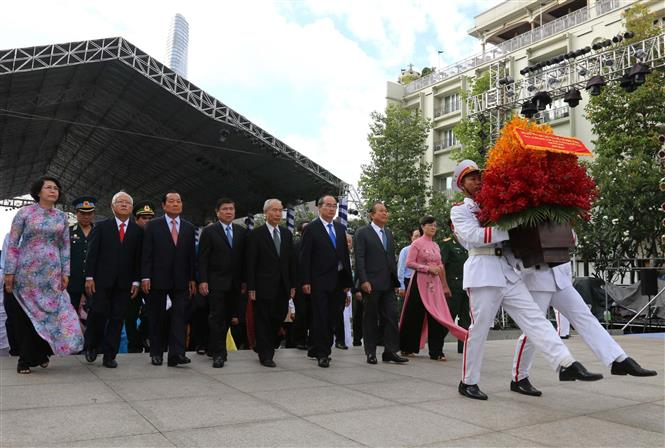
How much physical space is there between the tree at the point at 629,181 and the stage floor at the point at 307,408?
1358 cm

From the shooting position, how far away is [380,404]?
411cm

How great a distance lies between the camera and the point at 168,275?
5953 mm

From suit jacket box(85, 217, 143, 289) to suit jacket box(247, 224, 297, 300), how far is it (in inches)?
47.3

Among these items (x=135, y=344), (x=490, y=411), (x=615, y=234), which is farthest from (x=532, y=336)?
(x=615, y=234)

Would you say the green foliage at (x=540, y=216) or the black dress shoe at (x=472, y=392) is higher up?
the green foliage at (x=540, y=216)

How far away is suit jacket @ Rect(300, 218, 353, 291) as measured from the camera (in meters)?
6.26

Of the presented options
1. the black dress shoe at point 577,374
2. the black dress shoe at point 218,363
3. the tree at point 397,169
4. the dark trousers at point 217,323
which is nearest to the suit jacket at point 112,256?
the dark trousers at point 217,323

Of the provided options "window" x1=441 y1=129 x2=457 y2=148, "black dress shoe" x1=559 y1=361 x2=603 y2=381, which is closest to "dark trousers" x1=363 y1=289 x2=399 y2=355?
"black dress shoe" x1=559 y1=361 x2=603 y2=381

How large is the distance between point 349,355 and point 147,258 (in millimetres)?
2859

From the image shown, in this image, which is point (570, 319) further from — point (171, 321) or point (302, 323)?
point (302, 323)

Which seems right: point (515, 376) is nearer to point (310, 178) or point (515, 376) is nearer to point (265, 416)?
point (265, 416)

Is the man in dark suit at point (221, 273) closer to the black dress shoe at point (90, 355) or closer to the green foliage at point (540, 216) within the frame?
the black dress shoe at point (90, 355)

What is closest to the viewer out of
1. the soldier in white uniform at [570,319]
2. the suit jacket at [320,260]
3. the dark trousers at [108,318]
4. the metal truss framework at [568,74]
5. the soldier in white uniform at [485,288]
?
the soldier in white uniform at [570,319]

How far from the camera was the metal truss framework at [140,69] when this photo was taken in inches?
604
